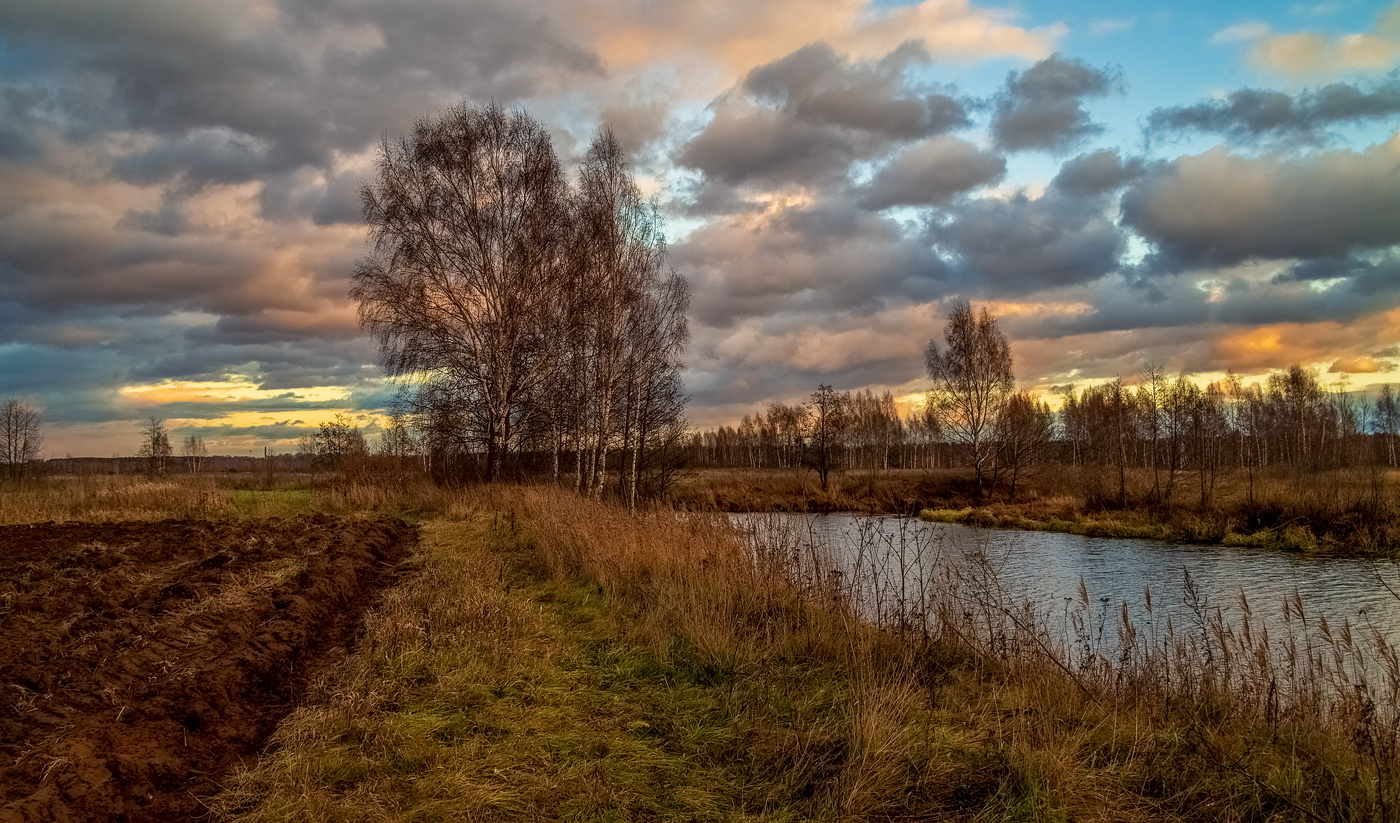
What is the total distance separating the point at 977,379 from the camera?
117 feet

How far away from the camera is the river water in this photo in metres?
7.72

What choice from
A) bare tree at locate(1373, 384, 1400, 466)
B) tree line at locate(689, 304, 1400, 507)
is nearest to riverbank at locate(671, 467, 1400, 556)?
tree line at locate(689, 304, 1400, 507)

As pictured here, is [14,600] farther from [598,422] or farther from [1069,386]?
[1069,386]

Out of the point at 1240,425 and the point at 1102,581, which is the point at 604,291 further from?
the point at 1240,425

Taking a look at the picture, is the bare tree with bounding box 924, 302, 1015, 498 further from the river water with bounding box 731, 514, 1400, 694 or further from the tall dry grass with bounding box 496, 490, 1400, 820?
the tall dry grass with bounding box 496, 490, 1400, 820

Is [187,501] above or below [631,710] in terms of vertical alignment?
above

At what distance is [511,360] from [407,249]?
3850 mm

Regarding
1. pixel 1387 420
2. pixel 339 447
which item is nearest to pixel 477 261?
pixel 339 447

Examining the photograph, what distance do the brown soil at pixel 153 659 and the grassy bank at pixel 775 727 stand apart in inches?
15.6

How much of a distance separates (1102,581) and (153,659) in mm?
16128

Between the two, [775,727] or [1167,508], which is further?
[1167,508]

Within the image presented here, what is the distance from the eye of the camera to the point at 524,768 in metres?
4.09

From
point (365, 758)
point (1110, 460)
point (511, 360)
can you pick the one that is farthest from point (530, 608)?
point (1110, 460)

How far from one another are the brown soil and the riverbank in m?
7.08
